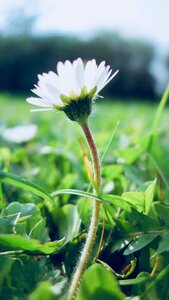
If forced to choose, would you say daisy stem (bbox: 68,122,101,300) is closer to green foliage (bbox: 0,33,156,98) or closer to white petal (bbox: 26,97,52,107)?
white petal (bbox: 26,97,52,107)

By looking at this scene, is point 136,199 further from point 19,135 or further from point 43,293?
point 19,135

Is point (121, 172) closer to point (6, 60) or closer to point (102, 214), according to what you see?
point (102, 214)

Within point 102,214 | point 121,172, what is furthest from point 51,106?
point 121,172

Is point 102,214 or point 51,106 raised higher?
point 51,106

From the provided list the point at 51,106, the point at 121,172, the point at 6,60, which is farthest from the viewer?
the point at 6,60

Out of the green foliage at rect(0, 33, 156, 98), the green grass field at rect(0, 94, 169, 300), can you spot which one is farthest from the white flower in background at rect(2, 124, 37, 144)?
the green foliage at rect(0, 33, 156, 98)
